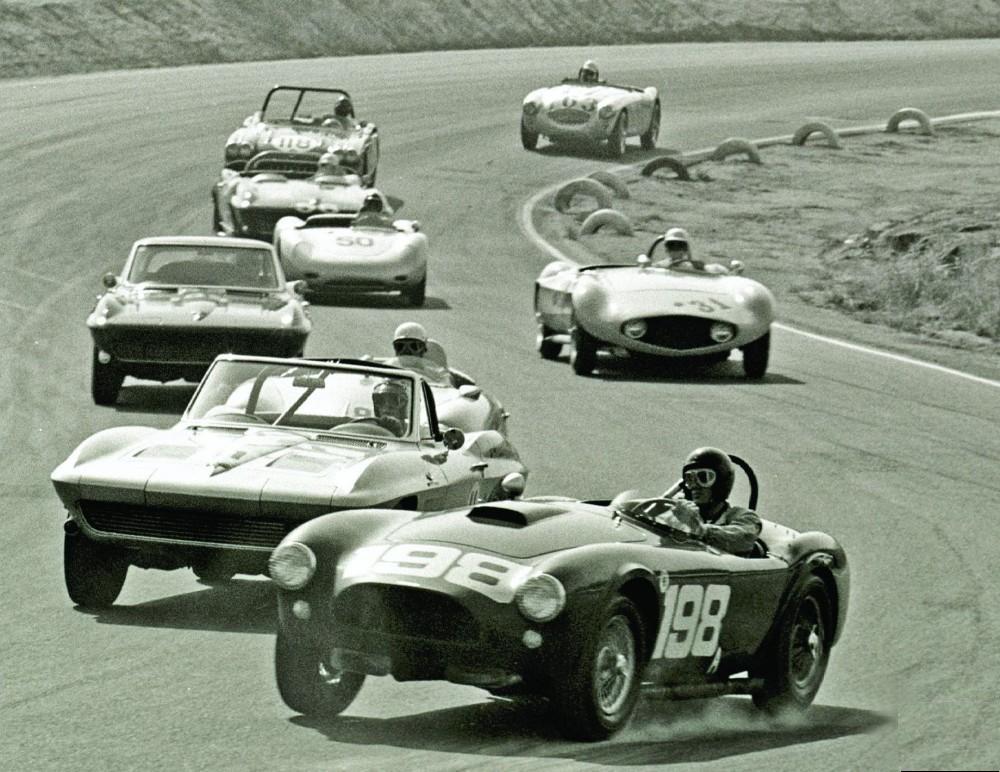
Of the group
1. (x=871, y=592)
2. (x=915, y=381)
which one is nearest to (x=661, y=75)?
(x=915, y=381)

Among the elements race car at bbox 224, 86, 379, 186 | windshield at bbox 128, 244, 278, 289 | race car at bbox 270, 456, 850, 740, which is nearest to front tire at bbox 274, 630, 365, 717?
race car at bbox 270, 456, 850, 740

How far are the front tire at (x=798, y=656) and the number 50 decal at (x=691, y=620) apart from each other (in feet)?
1.39

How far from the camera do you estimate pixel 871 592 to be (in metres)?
11.0

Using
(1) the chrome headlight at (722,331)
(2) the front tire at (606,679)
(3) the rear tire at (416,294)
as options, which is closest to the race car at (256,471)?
(2) the front tire at (606,679)

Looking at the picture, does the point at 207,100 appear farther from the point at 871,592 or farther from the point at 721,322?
the point at 871,592

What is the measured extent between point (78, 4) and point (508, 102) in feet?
32.5

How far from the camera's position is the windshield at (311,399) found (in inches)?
435

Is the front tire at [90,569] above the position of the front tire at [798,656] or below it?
below

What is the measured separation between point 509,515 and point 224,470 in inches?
90.8

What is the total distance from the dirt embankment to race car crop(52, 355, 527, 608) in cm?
3263

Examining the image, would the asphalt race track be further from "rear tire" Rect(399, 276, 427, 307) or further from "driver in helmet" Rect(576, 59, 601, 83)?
"driver in helmet" Rect(576, 59, 601, 83)

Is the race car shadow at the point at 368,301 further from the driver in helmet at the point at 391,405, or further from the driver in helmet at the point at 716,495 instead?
the driver in helmet at the point at 716,495

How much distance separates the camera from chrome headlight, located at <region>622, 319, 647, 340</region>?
1916cm

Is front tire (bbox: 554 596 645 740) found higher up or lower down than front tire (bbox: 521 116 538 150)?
higher up
